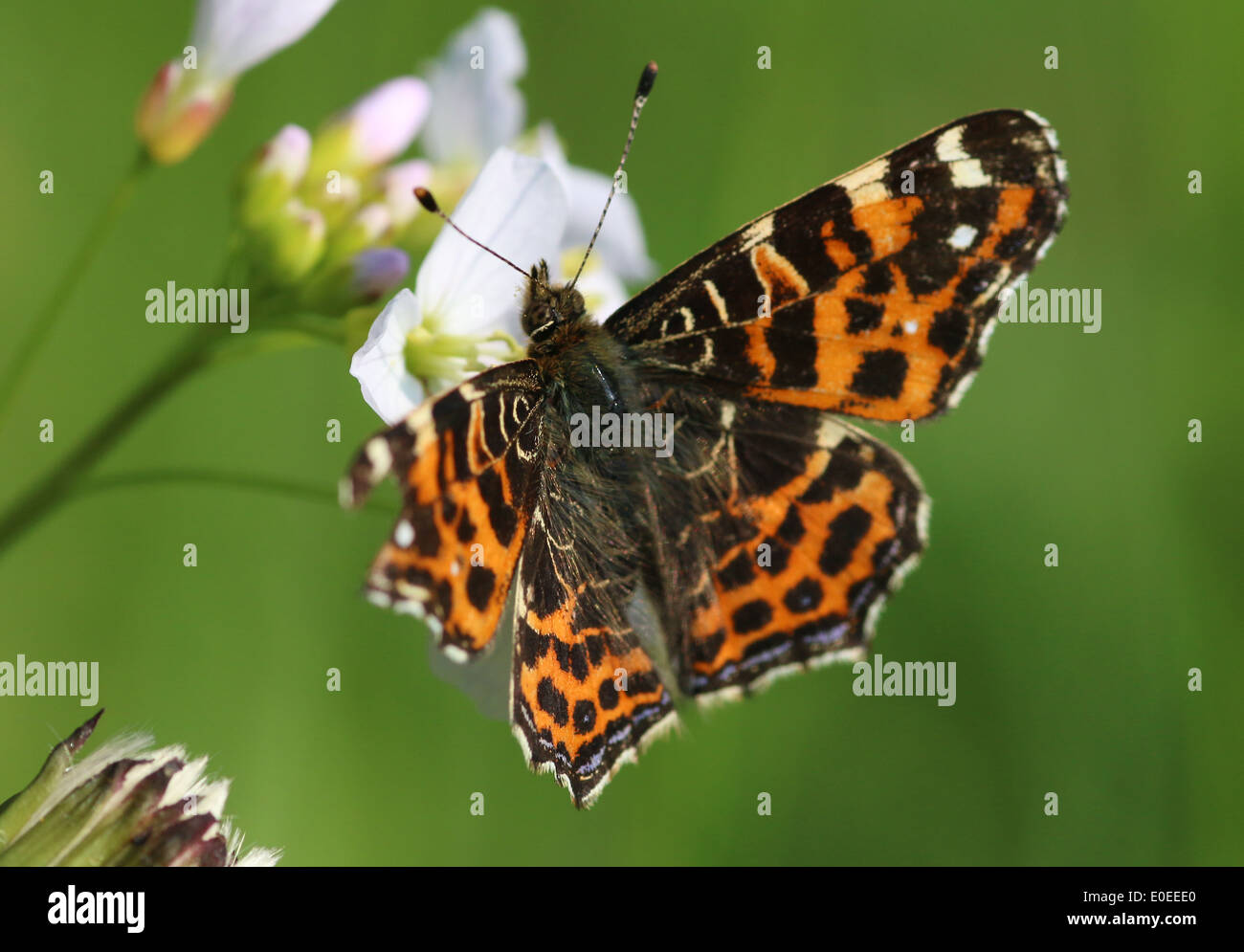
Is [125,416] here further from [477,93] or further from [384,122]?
[477,93]

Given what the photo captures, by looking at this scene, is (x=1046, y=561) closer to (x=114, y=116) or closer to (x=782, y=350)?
(x=782, y=350)

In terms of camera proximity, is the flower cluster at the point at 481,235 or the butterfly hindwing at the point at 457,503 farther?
the flower cluster at the point at 481,235

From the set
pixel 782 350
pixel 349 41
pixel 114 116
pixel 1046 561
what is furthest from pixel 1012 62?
pixel 114 116

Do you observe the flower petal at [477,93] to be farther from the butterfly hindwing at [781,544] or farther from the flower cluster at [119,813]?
the flower cluster at [119,813]

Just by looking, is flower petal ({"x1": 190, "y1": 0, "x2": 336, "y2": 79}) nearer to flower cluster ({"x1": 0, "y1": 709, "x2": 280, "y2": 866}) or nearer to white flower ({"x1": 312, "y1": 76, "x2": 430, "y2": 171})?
white flower ({"x1": 312, "y1": 76, "x2": 430, "y2": 171})

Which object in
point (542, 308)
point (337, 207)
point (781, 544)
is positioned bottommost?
point (781, 544)

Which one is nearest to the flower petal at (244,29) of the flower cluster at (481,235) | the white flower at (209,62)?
the white flower at (209,62)

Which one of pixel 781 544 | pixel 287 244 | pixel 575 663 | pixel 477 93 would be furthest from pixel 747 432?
pixel 477 93
